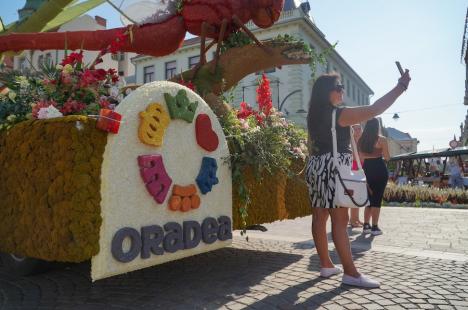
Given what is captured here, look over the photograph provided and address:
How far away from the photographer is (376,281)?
127 inches

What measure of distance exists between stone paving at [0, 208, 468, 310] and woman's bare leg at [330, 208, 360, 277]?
5.8 inches

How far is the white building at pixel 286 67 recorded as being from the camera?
28.7 metres

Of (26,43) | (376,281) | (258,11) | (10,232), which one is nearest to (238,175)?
(376,281)

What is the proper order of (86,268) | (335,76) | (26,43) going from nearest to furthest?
(335,76), (86,268), (26,43)

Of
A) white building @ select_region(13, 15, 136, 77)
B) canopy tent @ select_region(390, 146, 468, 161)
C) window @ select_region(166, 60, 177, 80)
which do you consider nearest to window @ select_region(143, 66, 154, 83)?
window @ select_region(166, 60, 177, 80)

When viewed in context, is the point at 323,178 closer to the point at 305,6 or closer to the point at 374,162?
the point at 374,162

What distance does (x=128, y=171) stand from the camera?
2721mm

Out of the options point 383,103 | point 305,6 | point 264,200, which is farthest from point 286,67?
point 383,103

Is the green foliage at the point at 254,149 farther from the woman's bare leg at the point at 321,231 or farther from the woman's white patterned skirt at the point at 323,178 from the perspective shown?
the woman's bare leg at the point at 321,231

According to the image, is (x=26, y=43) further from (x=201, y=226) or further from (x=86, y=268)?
(x=201, y=226)

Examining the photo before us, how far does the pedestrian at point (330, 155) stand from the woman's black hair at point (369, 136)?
2.46 metres

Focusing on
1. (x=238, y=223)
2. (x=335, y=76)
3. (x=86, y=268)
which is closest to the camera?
(x=335, y=76)

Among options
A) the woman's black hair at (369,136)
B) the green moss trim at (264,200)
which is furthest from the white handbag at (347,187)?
the woman's black hair at (369,136)

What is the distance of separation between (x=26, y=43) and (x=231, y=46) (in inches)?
93.3
